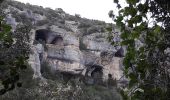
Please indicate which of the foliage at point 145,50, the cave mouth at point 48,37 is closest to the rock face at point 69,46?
the cave mouth at point 48,37

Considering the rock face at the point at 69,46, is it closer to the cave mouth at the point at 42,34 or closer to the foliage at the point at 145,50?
the cave mouth at the point at 42,34

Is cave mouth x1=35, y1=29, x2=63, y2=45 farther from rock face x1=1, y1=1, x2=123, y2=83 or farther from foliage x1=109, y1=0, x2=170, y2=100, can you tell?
foliage x1=109, y1=0, x2=170, y2=100

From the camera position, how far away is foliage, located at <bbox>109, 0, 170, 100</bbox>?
4051 mm

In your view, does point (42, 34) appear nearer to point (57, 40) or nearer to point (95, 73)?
point (57, 40)

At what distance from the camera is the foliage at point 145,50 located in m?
4.05

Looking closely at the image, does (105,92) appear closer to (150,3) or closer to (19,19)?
(19,19)

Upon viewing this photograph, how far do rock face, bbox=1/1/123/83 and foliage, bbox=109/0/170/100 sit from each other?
41688 millimetres

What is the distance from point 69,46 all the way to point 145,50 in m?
44.9

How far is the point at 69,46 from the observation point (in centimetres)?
4919

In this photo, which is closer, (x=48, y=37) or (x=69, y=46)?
(x=69, y=46)

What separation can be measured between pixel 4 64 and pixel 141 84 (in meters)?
1.39

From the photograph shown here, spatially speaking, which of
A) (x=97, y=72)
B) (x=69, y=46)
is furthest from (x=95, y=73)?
(x=69, y=46)

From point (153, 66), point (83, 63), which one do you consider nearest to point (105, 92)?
point (83, 63)

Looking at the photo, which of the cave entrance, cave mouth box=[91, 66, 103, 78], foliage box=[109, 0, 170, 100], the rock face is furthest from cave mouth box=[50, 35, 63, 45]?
foliage box=[109, 0, 170, 100]
